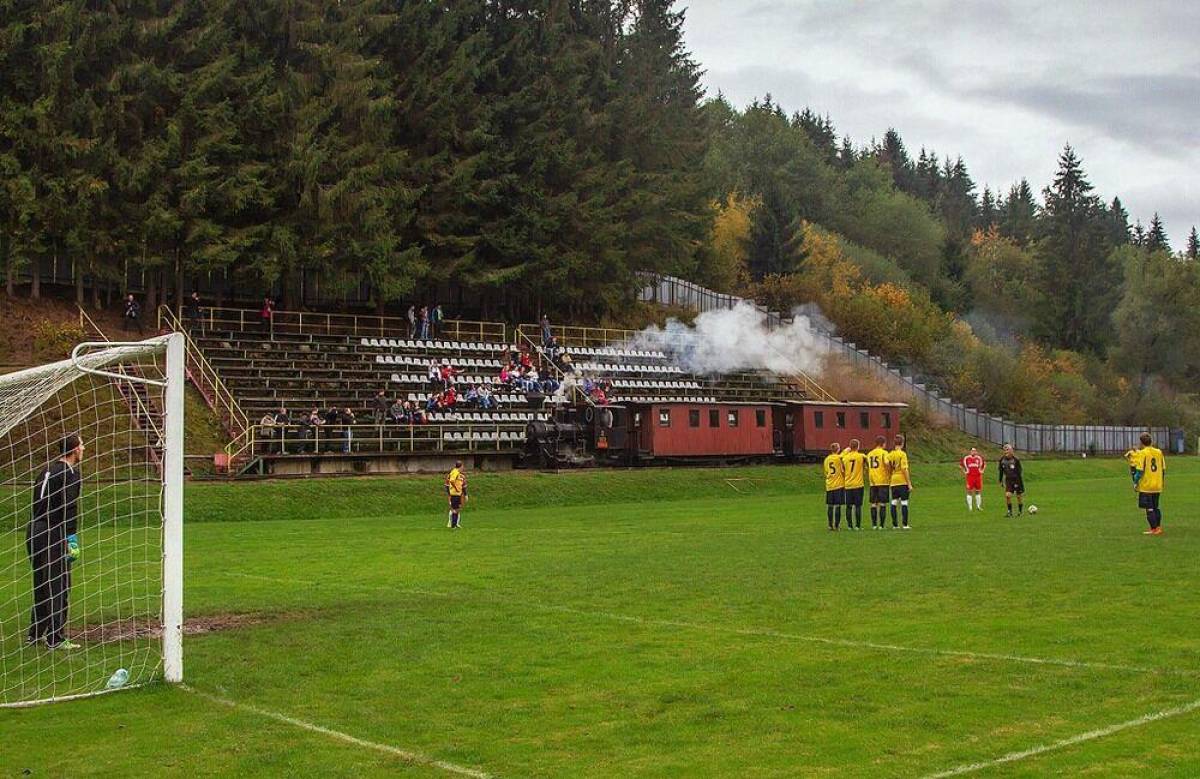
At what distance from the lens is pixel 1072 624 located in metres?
13.7

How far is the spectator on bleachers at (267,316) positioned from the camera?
50469 millimetres

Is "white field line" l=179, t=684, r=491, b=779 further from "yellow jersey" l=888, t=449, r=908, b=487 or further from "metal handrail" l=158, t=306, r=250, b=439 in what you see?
"metal handrail" l=158, t=306, r=250, b=439

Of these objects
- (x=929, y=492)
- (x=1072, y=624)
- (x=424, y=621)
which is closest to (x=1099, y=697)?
(x=1072, y=624)

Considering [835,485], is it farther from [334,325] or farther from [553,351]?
[334,325]

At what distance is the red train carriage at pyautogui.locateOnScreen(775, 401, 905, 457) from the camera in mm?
55312

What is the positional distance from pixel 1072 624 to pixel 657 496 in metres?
31.4

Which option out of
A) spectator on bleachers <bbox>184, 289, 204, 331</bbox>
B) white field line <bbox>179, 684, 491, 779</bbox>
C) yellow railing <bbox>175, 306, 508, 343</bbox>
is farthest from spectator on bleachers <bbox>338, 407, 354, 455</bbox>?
white field line <bbox>179, 684, 491, 779</bbox>

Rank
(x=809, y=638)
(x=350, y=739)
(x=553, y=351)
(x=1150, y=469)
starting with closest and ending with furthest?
(x=350, y=739) → (x=809, y=638) → (x=1150, y=469) → (x=553, y=351)

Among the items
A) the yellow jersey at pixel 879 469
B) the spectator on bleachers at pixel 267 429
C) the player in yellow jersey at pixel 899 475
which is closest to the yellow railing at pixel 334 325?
the spectator on bleachers at pixel 267 429

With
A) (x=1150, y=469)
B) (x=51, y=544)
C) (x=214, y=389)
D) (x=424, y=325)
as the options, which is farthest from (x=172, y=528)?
(x=424, y=325)

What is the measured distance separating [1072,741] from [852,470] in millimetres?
18754

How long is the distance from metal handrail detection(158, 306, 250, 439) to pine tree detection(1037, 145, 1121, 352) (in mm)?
78375

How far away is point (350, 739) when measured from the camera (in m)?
9.81

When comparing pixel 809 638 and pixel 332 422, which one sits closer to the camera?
pixel 809 638
